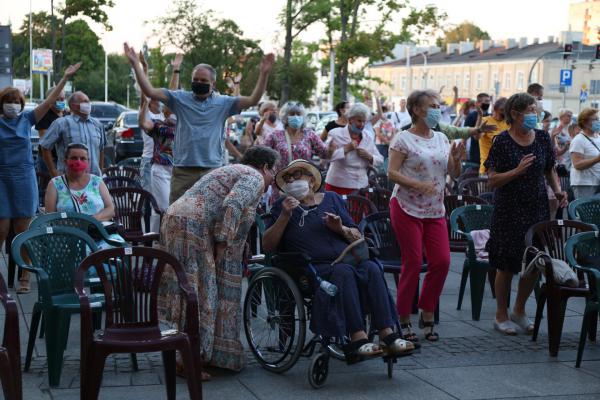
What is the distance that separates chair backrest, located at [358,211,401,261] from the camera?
27.2 feet

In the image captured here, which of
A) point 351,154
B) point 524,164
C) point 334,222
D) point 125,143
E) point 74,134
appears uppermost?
point 524,164

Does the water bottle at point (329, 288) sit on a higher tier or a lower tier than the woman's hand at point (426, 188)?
lower

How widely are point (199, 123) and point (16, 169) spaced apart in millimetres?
1874

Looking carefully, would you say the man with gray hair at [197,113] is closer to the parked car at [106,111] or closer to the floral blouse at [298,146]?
the floral blouse at [298,146]

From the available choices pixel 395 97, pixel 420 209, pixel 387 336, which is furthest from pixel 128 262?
pixel 395 97

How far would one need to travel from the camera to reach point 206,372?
6418 mm

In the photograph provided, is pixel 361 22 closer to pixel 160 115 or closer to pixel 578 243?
pixel 160 115

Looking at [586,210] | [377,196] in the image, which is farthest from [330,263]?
[377,196]

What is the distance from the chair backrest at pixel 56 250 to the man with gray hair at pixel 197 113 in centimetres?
193

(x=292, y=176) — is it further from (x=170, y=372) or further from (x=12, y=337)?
(x=12, y=337)

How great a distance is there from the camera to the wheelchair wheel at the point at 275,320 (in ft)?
20.8

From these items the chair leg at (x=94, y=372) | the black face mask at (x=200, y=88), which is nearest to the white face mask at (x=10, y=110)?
the black face mask at (x=200, y=88)

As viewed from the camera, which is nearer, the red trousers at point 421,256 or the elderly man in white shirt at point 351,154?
the red trousers at point 421,256

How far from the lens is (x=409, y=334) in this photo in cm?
727
